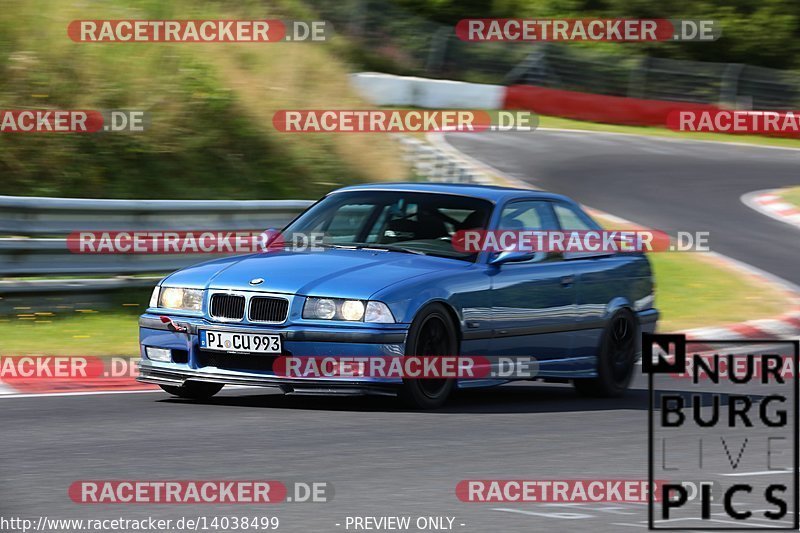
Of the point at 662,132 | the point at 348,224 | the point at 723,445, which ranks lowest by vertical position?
the point at 723,445

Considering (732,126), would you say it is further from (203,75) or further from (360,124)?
(203,75)

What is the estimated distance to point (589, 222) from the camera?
10.1m

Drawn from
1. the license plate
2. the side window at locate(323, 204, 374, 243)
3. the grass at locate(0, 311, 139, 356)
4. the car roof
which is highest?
the car roof

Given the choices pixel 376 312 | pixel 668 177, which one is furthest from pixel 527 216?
pixel 668 177

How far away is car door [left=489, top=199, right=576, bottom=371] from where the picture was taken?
29.3 feet

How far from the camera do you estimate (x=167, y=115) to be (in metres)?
16.0

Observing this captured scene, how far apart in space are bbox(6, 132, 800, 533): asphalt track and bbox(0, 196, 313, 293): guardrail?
288 cm

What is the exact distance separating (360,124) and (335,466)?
13598 mm

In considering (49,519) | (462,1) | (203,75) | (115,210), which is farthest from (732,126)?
(49,519)

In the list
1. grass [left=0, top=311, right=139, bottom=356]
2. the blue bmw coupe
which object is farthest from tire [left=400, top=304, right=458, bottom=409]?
grass [left=0, top=311, right=139, bottom=356]

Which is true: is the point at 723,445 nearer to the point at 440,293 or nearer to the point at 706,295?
the point at 440,293

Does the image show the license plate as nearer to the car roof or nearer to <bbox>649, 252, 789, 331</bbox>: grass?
the car roof

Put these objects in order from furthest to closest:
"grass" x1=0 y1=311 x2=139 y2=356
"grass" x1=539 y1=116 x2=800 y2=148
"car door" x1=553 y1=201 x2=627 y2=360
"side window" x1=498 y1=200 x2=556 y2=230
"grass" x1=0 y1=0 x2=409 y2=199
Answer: "grass" x1=539 y1=116 x2=800 y2=148, "grass" x1=0 y1=0 x2=409 y2=199, "grass" x1=0 y1=311 x2=139 y2=356, "car door" x1=553 y1=201 x2=627 y2=360, "side window" x1=498 y1=200 x2=556 y2=230

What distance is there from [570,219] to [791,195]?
15522 millimetres
